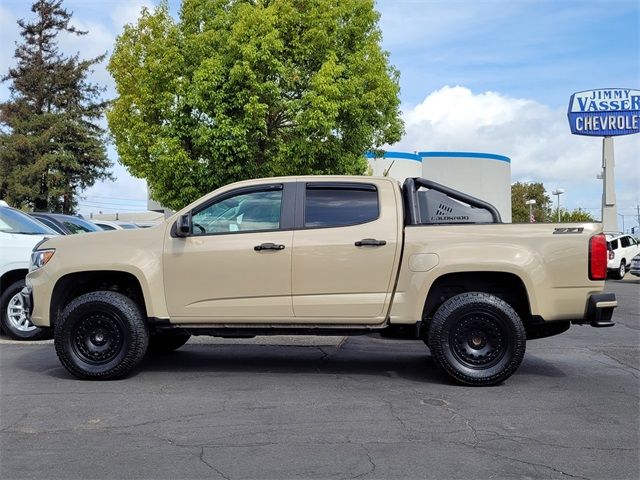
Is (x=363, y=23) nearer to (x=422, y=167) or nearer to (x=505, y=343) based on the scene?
(x=505, y=343)

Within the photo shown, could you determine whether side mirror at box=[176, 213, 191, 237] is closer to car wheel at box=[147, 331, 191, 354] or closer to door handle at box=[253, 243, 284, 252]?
door handle at box=[253, 243, 284, 252]

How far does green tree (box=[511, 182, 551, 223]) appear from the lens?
75.2 m

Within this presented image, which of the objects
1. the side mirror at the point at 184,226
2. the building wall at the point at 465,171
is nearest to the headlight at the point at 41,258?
the side mirror at the point at 184,226

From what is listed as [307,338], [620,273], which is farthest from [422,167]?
[307,338]

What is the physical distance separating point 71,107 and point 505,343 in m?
47.5

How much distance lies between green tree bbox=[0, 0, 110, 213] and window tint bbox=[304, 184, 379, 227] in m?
41.9

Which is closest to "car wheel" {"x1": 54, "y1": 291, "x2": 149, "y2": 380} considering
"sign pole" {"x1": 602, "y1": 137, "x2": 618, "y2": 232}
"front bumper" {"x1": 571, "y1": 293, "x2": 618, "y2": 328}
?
"front bumper" {"x1": 571, "y1": 293, "x2": 618, "y2": 328}

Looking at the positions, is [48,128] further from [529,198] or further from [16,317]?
[529,198]

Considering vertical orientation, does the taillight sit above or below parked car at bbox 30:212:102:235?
below

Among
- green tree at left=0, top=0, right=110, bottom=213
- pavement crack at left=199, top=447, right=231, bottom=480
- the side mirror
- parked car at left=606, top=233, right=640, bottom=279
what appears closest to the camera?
pavement crack at left=199, top=447, right=231, bottom=480

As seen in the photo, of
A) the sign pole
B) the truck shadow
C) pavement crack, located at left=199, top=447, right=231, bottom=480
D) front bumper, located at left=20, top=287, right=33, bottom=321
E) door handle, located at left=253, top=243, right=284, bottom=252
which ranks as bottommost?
pavement crack, located at left=199, top=447, right=231, bottom=480

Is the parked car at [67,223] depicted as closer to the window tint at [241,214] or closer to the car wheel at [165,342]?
the car wheel at [165,342]

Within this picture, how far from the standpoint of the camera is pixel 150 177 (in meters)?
23.3

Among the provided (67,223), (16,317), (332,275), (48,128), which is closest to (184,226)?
(332,275)
